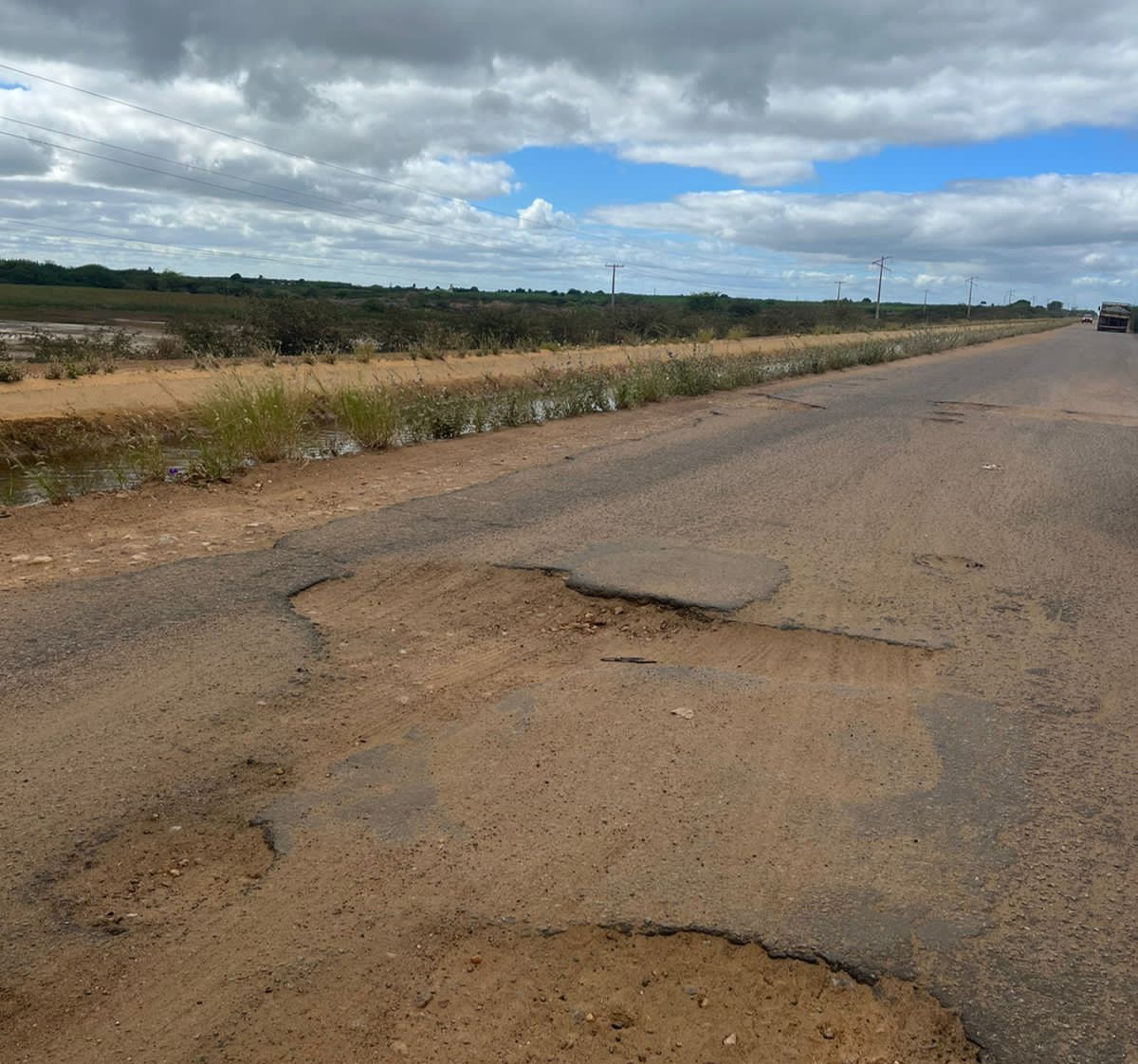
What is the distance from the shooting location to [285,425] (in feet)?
35.6

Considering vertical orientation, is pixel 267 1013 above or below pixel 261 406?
below

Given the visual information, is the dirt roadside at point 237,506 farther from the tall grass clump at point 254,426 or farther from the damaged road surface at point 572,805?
the damaged road surface at point 572,805

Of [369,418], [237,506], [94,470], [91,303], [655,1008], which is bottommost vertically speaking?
[94,470]

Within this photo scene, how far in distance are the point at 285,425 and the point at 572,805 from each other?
8190 mm

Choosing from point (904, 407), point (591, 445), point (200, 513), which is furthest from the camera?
point (904, 407)

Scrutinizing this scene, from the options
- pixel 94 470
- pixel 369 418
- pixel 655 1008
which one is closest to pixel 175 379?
pixel 94 470

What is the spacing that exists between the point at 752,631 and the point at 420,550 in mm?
2469

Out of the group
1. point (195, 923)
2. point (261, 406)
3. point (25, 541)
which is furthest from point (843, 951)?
point (261, 406)

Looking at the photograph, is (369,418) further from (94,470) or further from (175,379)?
(175,379)

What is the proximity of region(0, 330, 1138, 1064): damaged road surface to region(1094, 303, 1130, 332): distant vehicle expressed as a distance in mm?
95675

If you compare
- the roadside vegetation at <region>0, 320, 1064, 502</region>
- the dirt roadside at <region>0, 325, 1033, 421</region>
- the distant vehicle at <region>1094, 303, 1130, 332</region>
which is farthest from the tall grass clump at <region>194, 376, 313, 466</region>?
the distant vehicle at <region>1094, 303, 1130, 332</region>

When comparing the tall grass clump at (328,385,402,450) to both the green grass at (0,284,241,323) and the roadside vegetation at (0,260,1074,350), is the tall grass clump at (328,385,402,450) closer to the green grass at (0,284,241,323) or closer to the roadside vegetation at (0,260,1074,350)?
the roadside vegetation at (0,260,1074,350)

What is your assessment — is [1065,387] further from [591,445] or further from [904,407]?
[591,445]

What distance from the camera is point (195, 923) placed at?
291cm
